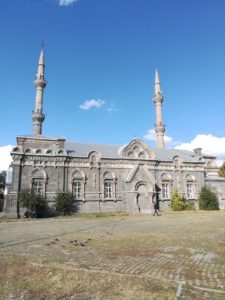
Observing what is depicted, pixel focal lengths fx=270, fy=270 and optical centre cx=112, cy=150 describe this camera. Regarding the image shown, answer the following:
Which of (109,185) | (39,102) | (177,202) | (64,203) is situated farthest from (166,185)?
(39,102)

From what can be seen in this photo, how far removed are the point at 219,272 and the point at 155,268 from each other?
163 cm

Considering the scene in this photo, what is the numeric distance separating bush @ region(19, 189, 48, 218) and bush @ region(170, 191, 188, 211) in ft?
56.8

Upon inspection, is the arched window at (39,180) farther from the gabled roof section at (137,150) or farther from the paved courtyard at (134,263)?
the paved courtyard at (134,263)

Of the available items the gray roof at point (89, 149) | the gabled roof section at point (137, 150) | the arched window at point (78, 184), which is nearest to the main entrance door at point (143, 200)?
the gabled roof section at point (137, 150)

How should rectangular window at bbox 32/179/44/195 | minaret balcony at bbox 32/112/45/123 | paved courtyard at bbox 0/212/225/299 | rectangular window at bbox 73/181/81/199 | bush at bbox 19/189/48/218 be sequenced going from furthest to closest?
minaret balcony at bbox 32/112/45/123 < rectangular window at bbox 73/181/81/199 < rectangular window at bbox 32/179/44/195 < bush at bbox 19/189/48/218 < paved courtyard at bbox 0/212/225/299

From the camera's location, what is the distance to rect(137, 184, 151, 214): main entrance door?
34.5 m

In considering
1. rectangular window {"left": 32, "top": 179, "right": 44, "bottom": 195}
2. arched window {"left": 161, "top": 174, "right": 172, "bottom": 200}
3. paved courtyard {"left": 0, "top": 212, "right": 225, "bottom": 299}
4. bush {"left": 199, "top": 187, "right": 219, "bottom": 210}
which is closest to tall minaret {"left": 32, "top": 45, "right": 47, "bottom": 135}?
rectangular window {"left": 32, "top": 179, "right": 44, "bottom": 195}

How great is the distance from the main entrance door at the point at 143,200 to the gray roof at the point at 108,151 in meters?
5.35

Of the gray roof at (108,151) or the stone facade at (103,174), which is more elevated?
the gray roof at (108,151)

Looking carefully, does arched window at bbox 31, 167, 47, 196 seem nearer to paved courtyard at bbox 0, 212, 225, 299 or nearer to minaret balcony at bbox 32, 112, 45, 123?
minaret balcony at bbox 32, 112, 45, 123

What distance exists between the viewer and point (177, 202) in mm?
36750

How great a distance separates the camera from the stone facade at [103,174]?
3281 cm

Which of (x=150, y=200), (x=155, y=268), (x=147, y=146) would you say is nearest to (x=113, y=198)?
(x=150, y=200)

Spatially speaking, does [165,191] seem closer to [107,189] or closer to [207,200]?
[207,200]
